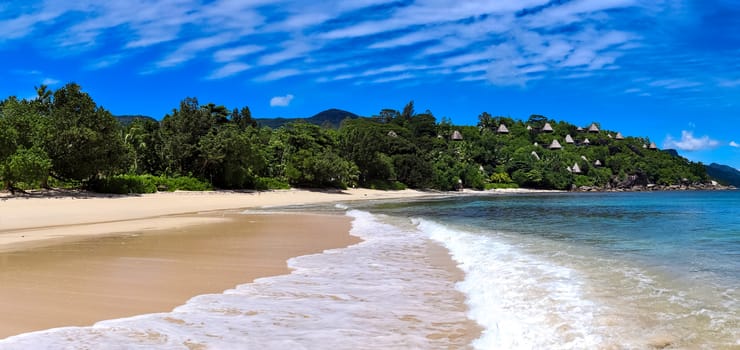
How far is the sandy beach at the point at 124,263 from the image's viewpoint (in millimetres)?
5941

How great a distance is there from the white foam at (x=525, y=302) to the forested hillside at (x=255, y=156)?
26.4 meters

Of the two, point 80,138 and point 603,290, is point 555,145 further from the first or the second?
point 603,290

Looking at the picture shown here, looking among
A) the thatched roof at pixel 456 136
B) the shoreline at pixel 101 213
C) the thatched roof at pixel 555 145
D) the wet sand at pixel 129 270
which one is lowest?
the wet sand at pixel 129 270

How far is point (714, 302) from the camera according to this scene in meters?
6.27

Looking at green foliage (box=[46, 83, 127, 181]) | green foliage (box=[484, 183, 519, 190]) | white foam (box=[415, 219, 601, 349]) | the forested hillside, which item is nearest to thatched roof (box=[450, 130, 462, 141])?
the forested hillside

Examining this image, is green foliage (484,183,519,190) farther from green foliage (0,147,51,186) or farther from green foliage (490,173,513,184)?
green foliage (0,147,51,186)

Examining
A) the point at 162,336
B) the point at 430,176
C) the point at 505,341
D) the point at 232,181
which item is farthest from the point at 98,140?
the point at 430,176

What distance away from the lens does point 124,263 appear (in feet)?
30.7

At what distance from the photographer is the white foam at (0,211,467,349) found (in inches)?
184

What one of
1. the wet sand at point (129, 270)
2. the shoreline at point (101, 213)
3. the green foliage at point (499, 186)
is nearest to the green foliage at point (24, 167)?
the shoreline at point (101, 213)

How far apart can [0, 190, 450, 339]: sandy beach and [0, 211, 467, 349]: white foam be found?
47 cm

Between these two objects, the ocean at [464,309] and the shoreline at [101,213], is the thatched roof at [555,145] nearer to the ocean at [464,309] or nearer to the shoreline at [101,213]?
the shoreline at [101,213]

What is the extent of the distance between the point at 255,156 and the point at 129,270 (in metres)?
38.0

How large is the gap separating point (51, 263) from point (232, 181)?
36.8 m
